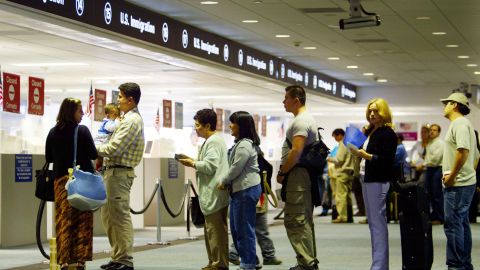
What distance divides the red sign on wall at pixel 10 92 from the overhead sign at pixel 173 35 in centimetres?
203

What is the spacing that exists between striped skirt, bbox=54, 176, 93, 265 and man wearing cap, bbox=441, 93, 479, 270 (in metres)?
2.94

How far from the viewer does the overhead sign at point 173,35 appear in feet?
34.7

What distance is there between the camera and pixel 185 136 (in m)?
25.6

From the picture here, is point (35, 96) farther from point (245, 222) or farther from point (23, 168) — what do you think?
point (245, 222)

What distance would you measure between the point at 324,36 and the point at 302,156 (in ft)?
27.0

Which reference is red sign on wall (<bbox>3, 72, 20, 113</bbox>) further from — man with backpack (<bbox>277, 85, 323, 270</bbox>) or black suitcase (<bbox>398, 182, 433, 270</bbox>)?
black suitcase (<bbox>398, 182, 433, 270</bbox>)

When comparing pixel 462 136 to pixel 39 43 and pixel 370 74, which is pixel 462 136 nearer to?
pixel 39 43

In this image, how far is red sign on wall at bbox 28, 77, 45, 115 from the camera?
14.0 metres

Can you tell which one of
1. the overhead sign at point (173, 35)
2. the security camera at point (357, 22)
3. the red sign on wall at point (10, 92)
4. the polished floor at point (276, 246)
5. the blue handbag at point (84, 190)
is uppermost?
the overhead sign at point (173, 35)

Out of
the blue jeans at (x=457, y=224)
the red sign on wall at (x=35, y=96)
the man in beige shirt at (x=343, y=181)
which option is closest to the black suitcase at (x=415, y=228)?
the blue jeans at (x=457, y=224)

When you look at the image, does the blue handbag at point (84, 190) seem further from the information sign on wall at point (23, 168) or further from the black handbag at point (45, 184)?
the information sign on wall at point (23, 168)

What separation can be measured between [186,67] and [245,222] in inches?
296

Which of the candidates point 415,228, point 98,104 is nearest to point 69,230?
point 415,228

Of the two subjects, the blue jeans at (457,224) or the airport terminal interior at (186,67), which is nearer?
the blue jeans at (457,224)
